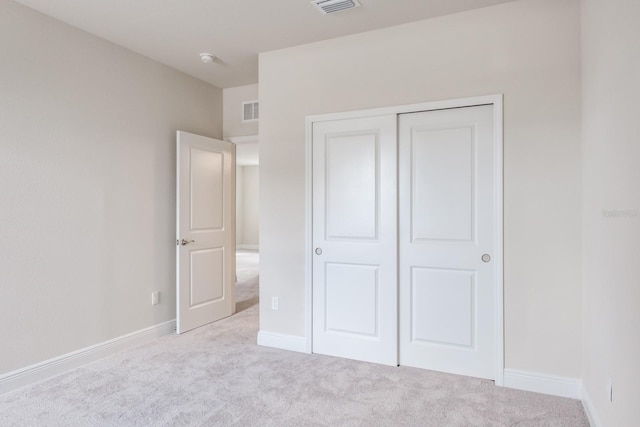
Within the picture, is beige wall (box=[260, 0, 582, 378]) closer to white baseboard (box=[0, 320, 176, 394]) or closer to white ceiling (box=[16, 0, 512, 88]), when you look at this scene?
white ceiling (box=[16, 0, 512, 88])

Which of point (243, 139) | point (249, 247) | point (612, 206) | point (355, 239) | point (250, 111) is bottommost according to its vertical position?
point (249, 247)

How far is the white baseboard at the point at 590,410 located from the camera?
2.01 meters

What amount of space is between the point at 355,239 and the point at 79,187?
2297mm

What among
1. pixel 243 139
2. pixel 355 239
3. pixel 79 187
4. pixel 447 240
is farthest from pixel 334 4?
pixel 79 187

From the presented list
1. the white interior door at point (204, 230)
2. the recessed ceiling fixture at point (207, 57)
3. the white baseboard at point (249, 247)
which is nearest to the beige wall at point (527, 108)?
the recessed ceiling fixture at point (207, 57)

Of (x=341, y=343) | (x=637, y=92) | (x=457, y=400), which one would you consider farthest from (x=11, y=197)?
(x=637, y=92)

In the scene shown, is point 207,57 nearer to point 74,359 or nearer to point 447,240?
point 447,240

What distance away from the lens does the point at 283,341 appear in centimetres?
334

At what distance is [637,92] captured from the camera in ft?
4.64

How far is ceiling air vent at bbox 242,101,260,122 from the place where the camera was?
4316mm

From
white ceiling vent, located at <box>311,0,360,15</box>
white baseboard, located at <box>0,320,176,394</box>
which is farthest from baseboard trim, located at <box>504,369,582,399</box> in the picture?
white baseboard, located at <box>0,320,176,394</box>

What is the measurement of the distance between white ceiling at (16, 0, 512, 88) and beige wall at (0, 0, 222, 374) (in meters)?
0.24

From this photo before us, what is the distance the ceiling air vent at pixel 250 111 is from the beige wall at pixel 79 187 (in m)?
0.69

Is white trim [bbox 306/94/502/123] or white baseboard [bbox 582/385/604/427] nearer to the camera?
white baseboard [bbox 582/385/604/427]
